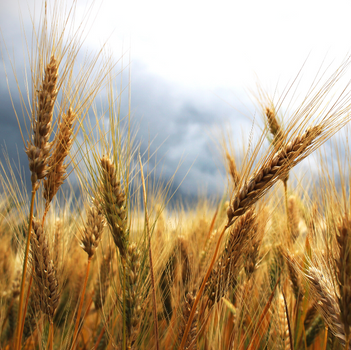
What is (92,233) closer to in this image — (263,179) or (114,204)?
(114,204)

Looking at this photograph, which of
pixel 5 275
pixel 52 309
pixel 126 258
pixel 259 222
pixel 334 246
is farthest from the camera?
pixel 5 275

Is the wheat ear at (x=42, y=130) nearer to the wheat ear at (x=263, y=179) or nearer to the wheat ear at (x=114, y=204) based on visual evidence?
the wheat ear at (x=114, y=204)

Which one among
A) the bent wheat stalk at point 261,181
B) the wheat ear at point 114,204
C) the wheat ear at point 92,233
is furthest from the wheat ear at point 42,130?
the bent wheat stalk at point 261,181

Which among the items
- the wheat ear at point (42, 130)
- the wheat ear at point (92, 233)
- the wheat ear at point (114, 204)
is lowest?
the wheat ear at point (92, 233)

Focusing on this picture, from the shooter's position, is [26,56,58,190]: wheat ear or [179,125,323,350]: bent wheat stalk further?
[26,56,58,190]: wheat ear

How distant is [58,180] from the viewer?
1389mm

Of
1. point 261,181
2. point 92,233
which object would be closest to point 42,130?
point 92,233

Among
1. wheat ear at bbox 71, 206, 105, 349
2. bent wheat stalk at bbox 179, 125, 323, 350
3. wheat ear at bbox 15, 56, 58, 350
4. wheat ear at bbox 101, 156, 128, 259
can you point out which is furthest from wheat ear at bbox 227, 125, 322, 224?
wheat ear at bbox 15, 56, 58, 350

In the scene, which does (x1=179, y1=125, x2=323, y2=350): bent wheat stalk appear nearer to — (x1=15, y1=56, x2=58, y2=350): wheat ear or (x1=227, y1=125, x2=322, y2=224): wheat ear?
(x1=227, y1=125, x2=322, y2=224): wheat ear

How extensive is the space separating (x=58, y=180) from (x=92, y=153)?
0.37 metres

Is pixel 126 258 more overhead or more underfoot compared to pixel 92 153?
more underfoot

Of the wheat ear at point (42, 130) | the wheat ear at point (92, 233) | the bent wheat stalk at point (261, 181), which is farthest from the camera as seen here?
the wheat ear at point (92, 233)

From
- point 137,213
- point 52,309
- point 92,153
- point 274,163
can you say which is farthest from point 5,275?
point 274,163

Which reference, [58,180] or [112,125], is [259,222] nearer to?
[112,125]
